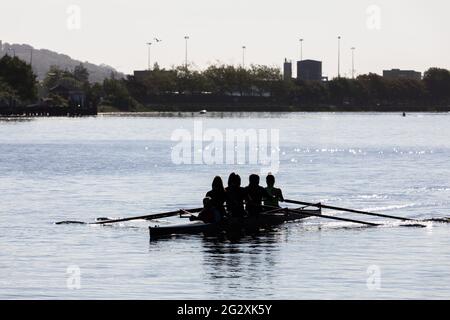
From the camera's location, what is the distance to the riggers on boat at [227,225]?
132 feet

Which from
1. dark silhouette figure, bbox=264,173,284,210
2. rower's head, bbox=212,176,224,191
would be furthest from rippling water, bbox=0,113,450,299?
rower's head, bbox=212,176,224,191

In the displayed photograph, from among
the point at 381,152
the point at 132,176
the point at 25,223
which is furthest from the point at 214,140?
the point at 25,223

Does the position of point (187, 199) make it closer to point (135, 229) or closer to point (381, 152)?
point (135, 229)

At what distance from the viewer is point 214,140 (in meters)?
164

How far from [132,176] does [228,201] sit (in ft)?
131

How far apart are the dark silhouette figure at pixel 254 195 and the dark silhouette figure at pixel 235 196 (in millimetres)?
514

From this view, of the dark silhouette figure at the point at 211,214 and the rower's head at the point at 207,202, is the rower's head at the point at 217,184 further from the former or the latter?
the dark silhouette figure at the point at 211,214

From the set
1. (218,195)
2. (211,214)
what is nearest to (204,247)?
(211,214)

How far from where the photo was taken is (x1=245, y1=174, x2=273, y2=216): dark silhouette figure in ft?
139

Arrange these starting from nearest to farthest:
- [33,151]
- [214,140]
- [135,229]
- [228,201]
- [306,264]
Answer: [306,264], [228,201], [135,229], [33,151], [214,140]

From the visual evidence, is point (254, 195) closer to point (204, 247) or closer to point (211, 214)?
point (211, 214)

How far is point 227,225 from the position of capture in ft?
135

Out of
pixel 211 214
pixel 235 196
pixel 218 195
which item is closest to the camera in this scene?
pixel 218 195

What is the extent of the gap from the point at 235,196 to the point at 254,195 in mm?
1711
